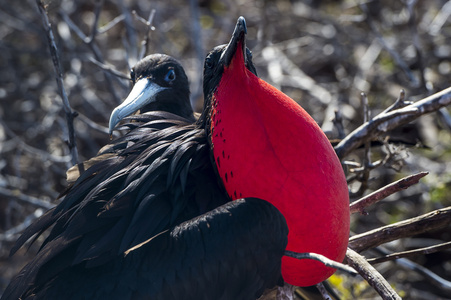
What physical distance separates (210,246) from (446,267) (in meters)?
1.85

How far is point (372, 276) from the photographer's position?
173 cm

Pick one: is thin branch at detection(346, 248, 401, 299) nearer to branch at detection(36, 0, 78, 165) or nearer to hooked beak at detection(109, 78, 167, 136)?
hooked beak at detection(109, 78, 167, 136)

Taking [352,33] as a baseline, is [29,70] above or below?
above

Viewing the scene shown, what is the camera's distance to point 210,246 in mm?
1707

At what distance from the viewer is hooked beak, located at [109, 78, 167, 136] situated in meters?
2.14

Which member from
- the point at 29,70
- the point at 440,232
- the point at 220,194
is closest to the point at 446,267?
the point at 440,232

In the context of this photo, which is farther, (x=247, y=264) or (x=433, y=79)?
(x=433, y=79)

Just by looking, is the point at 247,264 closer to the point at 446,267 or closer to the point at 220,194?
the point at 220,194

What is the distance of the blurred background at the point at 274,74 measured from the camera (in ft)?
10.3

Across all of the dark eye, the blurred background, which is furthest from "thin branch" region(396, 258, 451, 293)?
the dark eye

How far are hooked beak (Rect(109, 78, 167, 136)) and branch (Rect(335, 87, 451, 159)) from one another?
0.76 metres

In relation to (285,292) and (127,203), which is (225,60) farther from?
(285,292)

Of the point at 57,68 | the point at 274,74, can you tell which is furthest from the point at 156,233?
the point at 274,74

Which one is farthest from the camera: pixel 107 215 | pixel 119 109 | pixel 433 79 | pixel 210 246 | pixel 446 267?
pixel 433 79
